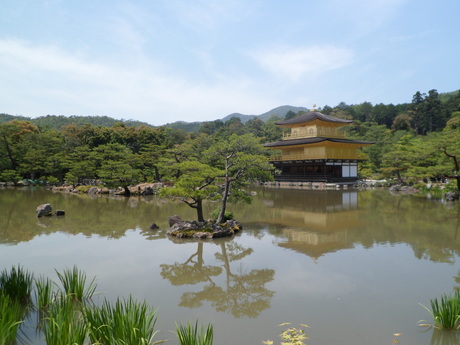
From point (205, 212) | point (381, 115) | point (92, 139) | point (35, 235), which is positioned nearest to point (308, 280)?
point (35, 235)

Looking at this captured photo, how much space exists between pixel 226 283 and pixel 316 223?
6.97 metres

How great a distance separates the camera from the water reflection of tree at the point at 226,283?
17.7 feet

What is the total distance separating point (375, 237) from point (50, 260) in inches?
352

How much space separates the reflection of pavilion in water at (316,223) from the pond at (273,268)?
0.14 ft

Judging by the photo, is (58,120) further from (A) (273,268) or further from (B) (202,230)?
(A) (273,268)

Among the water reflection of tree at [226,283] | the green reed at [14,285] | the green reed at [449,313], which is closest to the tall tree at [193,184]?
the water reflection of tree at [226,283]

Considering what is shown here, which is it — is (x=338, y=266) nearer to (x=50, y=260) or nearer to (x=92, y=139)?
(x=50, y=260)

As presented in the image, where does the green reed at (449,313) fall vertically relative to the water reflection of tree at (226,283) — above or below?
above

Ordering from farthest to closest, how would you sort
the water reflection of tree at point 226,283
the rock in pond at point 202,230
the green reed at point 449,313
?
the rock in pond at point 202,230 → the water reflection of tree at point 226,283 → the green reed at point 449,313

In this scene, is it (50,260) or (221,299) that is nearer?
(221,299)

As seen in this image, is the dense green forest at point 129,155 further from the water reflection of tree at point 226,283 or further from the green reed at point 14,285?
the green reed at point 14,285

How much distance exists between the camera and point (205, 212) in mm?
16781

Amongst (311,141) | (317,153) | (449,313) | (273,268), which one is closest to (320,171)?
(317,153)

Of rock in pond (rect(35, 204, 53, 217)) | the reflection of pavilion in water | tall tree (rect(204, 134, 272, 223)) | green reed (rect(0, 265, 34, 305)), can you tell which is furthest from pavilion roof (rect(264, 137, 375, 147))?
green reed (rect(0, 265, 34, 305))
